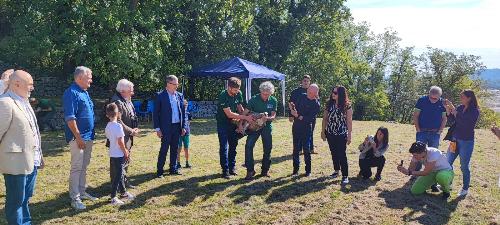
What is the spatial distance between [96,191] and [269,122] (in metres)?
3.03

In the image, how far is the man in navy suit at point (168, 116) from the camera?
6.95 metres

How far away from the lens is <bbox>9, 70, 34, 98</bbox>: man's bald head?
4.19 m

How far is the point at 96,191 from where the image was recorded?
6527mm

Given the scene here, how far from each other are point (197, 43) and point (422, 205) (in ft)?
55.4

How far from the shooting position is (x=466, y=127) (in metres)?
6.42

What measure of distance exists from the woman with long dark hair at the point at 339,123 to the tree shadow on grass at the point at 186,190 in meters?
1.74

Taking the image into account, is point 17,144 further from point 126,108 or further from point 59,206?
point 126,108

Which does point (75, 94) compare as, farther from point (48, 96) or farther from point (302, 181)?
point (48, 96)

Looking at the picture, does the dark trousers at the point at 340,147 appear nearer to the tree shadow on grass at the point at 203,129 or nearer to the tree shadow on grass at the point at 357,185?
the tree shadow on grass at the point at 357,185

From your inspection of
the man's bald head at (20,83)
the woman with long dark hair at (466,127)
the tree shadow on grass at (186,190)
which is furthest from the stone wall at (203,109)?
the man's bald head at (20,83)

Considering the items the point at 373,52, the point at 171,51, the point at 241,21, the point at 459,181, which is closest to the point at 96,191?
the point at 459,181

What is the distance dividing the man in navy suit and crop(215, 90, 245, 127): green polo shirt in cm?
71

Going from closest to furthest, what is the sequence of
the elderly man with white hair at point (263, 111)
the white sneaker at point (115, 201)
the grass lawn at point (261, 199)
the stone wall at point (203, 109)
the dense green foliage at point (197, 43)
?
the grass lawn at point (261, 199) → the white sneaker at point (115, 201) → the elderly man with white hair at point (263, 111) → the dense green foliage at point (197, 43) → the stone wall at point (203, 109)

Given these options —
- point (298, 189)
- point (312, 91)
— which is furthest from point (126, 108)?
point (312, 91)
